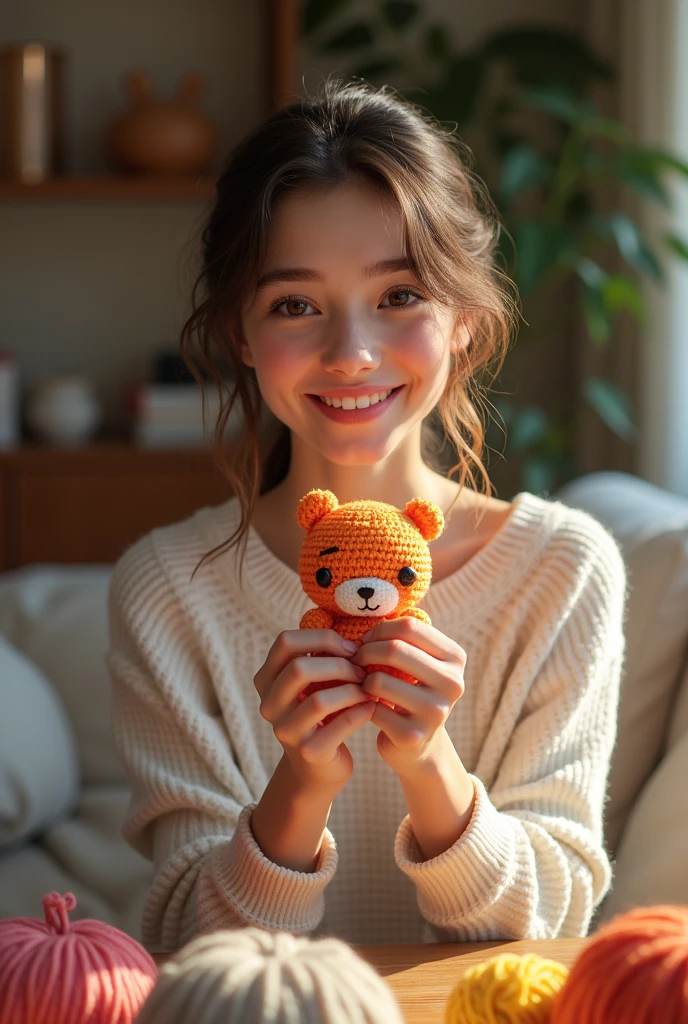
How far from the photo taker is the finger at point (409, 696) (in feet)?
2.37

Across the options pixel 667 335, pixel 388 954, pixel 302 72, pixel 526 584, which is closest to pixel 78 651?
pixel 526 584

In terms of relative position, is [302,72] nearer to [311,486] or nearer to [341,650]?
[311,486]

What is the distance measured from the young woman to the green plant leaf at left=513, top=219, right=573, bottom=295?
126 centimetres

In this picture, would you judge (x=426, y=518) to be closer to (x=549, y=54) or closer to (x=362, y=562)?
(x=362, y=562)

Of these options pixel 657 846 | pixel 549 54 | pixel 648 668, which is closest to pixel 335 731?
pixel 657 846

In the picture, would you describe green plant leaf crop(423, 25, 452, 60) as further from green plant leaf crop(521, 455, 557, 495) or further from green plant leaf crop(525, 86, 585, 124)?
green plant leaf crop(521, 455, 557, 495)

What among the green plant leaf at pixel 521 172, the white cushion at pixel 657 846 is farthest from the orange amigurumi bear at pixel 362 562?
the green plant leaf at pixel 521 172

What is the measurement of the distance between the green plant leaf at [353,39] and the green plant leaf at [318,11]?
0.18 ft

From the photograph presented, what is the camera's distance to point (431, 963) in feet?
2.47

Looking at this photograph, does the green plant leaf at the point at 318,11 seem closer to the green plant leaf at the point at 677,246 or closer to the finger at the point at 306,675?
the green plant leaf at the point at 677,246

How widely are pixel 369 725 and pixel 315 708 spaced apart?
431 mm

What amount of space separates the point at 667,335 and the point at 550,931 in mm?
1862

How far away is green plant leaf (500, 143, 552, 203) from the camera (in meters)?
2.48

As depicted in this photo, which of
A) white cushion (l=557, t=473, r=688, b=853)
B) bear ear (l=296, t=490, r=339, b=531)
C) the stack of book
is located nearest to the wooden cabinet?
the stack of book
